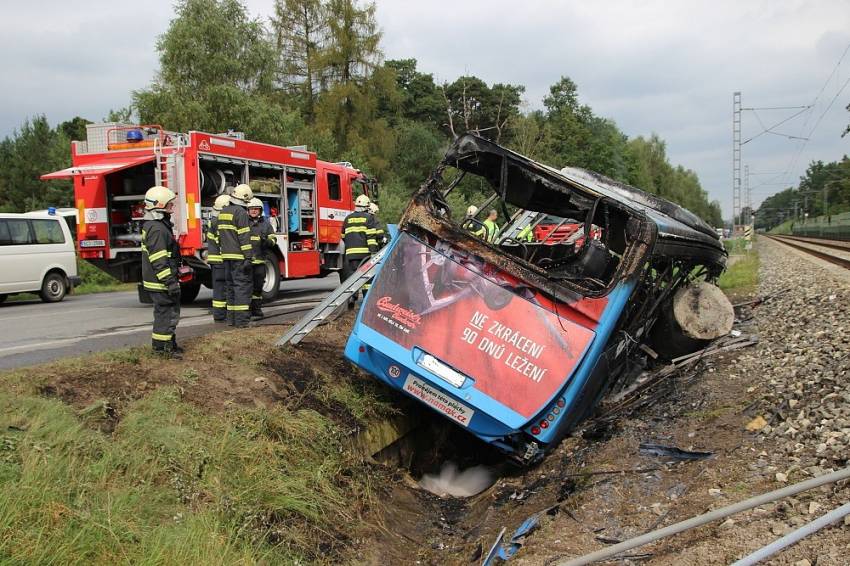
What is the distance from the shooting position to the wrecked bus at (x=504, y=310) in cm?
485

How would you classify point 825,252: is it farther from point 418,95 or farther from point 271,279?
point 418,95

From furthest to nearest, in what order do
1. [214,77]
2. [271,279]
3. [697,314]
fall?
[214,77] < [271,279] < [697,314]

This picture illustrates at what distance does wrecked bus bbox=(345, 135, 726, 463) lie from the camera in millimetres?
4848

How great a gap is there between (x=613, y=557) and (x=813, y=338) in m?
5.30

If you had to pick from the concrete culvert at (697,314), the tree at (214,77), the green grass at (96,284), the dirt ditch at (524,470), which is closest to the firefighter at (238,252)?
the dirt ditch at (524,470)

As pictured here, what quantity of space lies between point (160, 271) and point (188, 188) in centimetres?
476

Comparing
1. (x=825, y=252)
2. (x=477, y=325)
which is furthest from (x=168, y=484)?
(x=825, y=252)

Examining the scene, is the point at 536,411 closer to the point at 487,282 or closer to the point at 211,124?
the point at 487,282

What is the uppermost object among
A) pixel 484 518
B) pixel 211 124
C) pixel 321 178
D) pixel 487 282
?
pixel 211 124

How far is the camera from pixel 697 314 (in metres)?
7.26

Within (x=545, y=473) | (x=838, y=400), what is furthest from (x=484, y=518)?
(x=838, y=400)

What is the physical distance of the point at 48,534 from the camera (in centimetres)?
294

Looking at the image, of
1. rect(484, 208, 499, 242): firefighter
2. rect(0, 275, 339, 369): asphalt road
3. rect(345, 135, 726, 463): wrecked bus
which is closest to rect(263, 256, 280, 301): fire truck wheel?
rect(0, 275, 339, 369): asphalt road

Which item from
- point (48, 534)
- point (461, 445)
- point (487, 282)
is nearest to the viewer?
point (48, 534)
